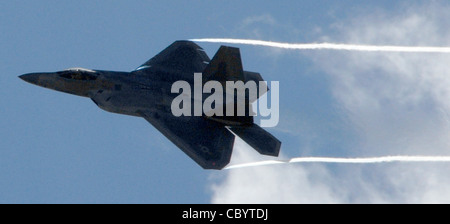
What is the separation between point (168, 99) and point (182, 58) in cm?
626

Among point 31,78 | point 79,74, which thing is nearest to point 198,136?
point 79,74

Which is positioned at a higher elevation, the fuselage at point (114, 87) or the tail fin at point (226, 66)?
the tail fin at point (226, 66)

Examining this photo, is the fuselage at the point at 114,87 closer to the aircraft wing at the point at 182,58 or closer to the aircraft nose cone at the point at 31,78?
the aircraft nose cone at the point at 31,78

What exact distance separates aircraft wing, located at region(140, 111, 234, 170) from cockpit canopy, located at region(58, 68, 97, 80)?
4.46 meters

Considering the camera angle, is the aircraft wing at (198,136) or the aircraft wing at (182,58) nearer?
the aircraft wing at (198,136)

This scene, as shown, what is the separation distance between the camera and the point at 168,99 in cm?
5119

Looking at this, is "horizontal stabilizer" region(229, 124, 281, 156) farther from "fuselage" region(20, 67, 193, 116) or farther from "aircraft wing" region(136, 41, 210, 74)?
"aircraft wing" region(136, 41, 210, 74)

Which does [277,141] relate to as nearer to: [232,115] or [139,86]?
[232,115]

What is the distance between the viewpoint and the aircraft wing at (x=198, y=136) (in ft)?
156

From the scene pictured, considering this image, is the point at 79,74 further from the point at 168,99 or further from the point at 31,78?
the point at 168,99

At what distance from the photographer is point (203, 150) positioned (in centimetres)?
4803

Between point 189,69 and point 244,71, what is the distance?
410 cm

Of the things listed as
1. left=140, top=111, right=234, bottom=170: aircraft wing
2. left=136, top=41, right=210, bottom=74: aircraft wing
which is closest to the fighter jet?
left=140, top=111, right=234, bottom=170: aircraft wing

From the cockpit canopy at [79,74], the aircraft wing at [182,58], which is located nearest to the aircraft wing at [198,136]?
the cockpit canopy at [79,74]
